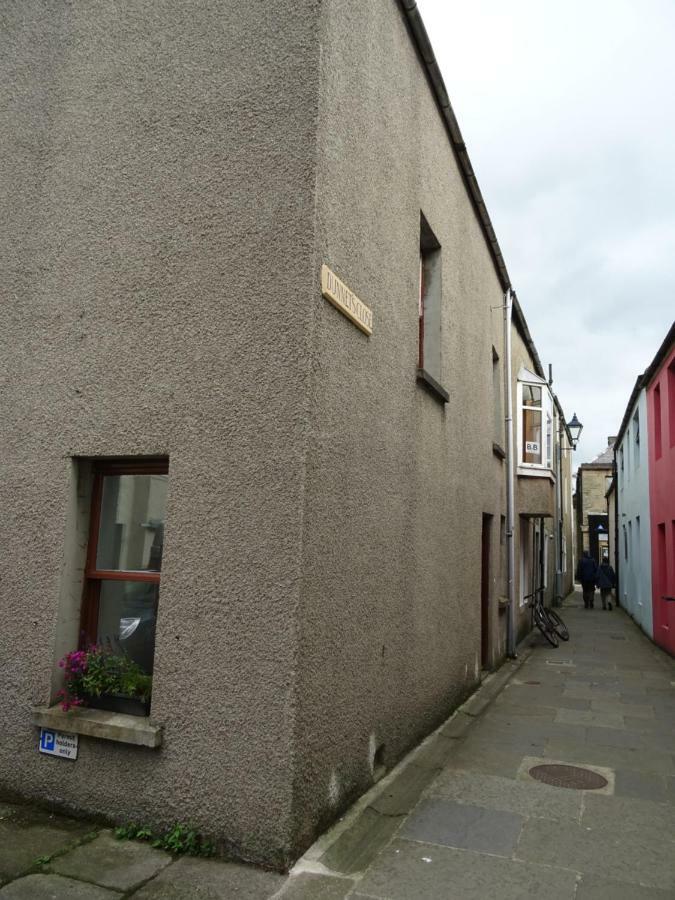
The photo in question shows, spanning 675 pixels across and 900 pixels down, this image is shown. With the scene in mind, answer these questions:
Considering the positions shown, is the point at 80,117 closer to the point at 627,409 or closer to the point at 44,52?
the point at 44,52

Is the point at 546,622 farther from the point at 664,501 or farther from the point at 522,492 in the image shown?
the point at 664,501

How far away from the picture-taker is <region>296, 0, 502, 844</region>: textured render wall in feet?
14.2

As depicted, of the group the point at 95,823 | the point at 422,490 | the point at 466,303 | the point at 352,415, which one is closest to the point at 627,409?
the point at 466,303

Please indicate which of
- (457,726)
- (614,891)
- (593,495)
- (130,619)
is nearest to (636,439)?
(457,726)

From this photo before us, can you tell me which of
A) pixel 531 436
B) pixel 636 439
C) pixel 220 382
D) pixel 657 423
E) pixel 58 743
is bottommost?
pixel 58 743

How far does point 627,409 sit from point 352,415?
58.5ft

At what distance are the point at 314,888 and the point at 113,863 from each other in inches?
44.2

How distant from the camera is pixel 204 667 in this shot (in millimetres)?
4102

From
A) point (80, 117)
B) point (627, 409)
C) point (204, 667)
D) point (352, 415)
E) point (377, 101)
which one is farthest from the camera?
point (627, 409)

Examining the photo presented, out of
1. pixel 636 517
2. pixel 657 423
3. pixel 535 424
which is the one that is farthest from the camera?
pixel 636 517

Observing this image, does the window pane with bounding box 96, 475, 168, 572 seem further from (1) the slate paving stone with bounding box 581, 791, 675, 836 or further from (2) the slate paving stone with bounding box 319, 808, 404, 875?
(1) the slate paving stone with bounding box 581, 791, 675, 836

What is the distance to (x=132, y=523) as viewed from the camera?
4.79 metres

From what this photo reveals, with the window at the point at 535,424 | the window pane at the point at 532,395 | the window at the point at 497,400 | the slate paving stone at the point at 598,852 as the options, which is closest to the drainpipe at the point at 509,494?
the window at the point at 497,400

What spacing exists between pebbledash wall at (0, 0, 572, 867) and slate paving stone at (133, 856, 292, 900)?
0.13m
